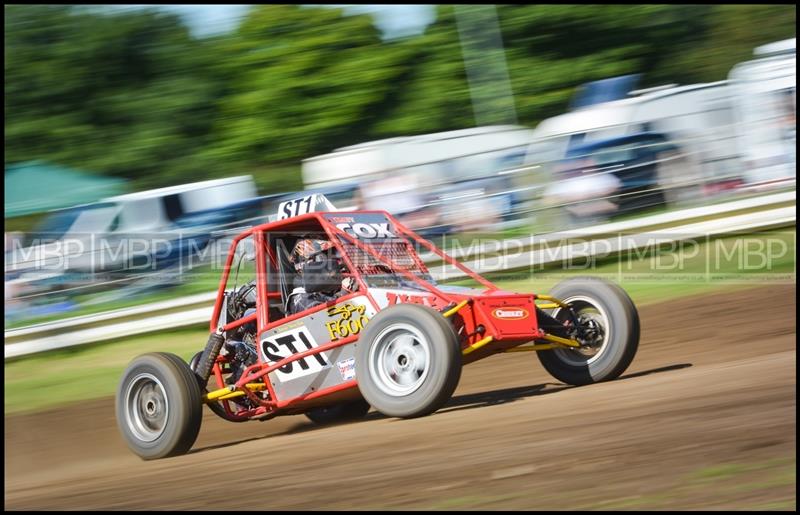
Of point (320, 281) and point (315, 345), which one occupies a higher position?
point (320, 281)

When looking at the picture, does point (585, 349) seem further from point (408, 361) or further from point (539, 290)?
point (539, 290)

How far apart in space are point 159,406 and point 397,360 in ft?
6.25

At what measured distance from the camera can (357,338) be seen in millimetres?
6207

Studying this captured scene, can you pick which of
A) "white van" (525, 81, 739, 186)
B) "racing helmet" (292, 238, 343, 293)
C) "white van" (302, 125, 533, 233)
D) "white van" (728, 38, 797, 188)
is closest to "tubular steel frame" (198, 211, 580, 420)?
"racing helmet" (292, 238, 343, 293)

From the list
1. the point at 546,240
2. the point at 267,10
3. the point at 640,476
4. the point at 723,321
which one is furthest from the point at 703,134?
the point at 267,10

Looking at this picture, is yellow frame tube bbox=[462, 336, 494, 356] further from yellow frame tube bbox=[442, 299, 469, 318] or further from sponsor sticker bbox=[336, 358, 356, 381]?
sponsor sticker bbox=[336, 358, 356, 381]

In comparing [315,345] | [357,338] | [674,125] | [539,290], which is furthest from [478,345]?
[674,125]

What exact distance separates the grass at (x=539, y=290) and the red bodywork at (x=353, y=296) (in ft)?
13.3

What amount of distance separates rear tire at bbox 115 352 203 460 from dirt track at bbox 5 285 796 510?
0.56 feet

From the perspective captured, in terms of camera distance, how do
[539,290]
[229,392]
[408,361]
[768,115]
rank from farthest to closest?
[768,115]
[539,290]
[229,392]
[408,361]

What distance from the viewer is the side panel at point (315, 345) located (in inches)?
248

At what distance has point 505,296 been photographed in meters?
6.11

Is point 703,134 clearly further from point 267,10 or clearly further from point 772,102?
point 267,10

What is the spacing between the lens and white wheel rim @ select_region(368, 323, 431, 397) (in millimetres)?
5824
